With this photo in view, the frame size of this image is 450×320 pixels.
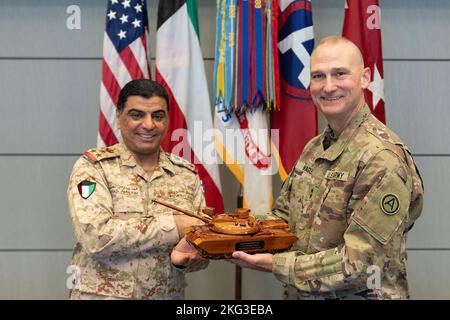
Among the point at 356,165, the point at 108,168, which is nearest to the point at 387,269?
the point at 356,165

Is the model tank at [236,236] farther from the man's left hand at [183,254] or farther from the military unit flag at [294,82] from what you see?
the military unit flag at [294,82]

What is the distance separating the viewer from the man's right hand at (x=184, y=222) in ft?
5.21

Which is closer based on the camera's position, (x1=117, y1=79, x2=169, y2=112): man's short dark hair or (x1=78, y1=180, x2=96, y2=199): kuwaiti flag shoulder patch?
(x1=78, y1=180, x2=96, y2=199): kuwaiti flag shoulder patch

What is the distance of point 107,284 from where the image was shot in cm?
163

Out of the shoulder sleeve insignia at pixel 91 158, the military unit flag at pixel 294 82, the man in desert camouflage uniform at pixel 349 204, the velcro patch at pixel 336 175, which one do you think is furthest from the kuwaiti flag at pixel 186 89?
the velcro patch at pixel 336 175

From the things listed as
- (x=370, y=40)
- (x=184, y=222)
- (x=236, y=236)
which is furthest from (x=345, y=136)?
(x=370, y=40)

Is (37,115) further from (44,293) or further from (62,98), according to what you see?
(44,293)

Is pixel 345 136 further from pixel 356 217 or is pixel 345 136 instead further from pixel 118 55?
pixel 118 55

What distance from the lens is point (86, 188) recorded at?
1.61m

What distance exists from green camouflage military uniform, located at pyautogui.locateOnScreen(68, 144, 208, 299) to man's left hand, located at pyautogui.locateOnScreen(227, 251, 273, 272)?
0.96 ft

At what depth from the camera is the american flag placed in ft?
7.95

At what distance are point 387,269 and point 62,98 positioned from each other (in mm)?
2281

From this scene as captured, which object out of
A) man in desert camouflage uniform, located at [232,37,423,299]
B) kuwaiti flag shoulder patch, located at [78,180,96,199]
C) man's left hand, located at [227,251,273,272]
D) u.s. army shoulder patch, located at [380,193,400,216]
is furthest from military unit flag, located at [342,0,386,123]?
kuwaiti flag shoulder patch, located at [78,180,96,199]

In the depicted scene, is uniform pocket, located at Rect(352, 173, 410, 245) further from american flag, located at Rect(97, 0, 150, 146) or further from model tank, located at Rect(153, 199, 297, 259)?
american flag, located at Rect(97, 0, 150, 146)
